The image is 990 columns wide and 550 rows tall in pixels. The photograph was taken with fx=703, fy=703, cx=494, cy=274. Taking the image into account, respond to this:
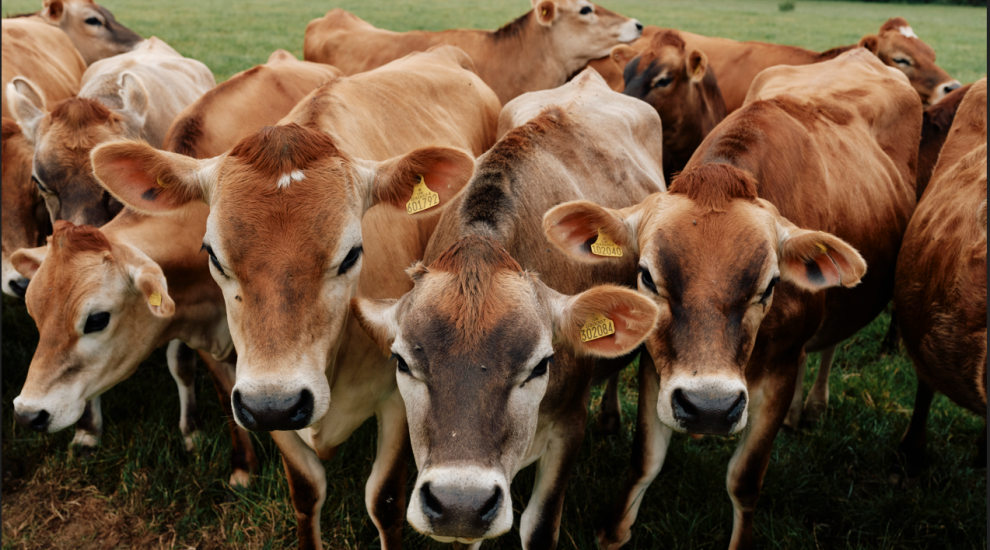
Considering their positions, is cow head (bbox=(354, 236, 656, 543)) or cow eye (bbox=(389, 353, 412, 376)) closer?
cow head (bbox=(354, 236, 656, 543))

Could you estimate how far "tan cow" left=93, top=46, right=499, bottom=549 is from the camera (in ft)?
7.89

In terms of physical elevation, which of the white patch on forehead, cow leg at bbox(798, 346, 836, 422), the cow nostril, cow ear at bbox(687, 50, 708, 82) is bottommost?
cow leg at bbox(798, 346, 836, 422)

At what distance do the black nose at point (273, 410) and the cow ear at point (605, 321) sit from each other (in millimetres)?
922

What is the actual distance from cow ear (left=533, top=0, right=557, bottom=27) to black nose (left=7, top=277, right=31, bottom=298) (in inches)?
222

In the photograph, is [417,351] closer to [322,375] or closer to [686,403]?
[322,375]

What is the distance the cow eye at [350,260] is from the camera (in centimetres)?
259

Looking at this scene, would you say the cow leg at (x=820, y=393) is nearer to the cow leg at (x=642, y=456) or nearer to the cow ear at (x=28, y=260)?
the cow leg at (x=642, y=456)

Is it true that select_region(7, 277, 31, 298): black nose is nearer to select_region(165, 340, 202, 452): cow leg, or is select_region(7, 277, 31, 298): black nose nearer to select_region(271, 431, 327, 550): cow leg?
select_region(165, 340, 202, 452): cow leg

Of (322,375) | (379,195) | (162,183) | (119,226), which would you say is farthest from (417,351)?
(119,226)

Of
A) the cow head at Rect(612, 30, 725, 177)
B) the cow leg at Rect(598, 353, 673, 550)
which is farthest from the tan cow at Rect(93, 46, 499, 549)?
the cow head at Rect(612, 30, 725, 177)

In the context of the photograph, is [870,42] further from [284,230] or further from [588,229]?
[284,230]

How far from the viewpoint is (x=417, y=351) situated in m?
2.26

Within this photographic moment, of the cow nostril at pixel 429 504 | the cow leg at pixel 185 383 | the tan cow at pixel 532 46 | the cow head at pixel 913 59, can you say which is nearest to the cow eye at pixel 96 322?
the cow leg at pixel 185 383

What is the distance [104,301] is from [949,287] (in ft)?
12.3
